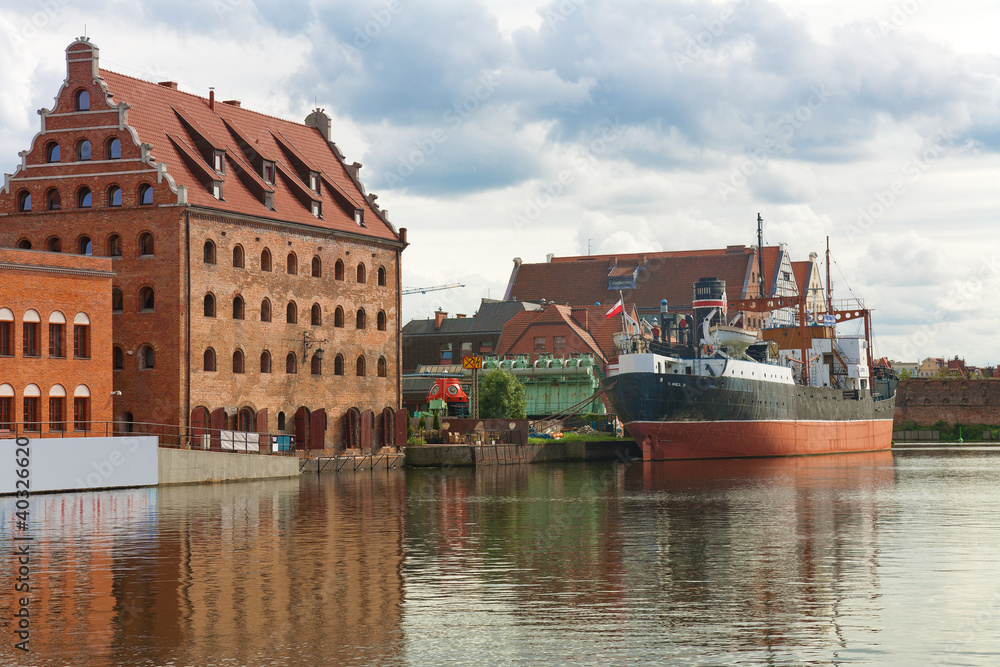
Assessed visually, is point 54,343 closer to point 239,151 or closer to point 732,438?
point 239,151

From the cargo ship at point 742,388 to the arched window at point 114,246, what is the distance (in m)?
34.3

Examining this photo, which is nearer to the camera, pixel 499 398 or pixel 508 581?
pixel 508 581

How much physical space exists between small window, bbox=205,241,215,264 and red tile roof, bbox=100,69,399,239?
1.84 m

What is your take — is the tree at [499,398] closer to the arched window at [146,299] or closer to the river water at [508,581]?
the arched window at [146,299]

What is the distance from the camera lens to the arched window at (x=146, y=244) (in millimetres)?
60438

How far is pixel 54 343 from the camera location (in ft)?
170

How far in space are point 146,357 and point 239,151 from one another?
14.2 metres

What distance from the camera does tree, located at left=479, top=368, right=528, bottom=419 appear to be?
9462 centimetres

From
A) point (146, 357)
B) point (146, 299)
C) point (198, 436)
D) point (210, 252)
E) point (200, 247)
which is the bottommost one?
point (198, 436)

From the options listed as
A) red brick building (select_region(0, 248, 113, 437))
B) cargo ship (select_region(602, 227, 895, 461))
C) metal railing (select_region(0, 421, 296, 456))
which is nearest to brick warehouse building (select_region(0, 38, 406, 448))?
metal railing (select_region(0, 421, 296, 456))

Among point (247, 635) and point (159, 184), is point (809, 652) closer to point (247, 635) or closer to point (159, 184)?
point (247, 635)

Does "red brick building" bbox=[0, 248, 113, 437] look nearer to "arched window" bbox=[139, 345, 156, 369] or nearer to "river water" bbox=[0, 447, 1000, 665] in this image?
"arched window" bbox=[139, 345, 156, 369]

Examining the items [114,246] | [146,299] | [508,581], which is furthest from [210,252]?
[508,581]

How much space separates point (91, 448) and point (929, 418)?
4373 inches
